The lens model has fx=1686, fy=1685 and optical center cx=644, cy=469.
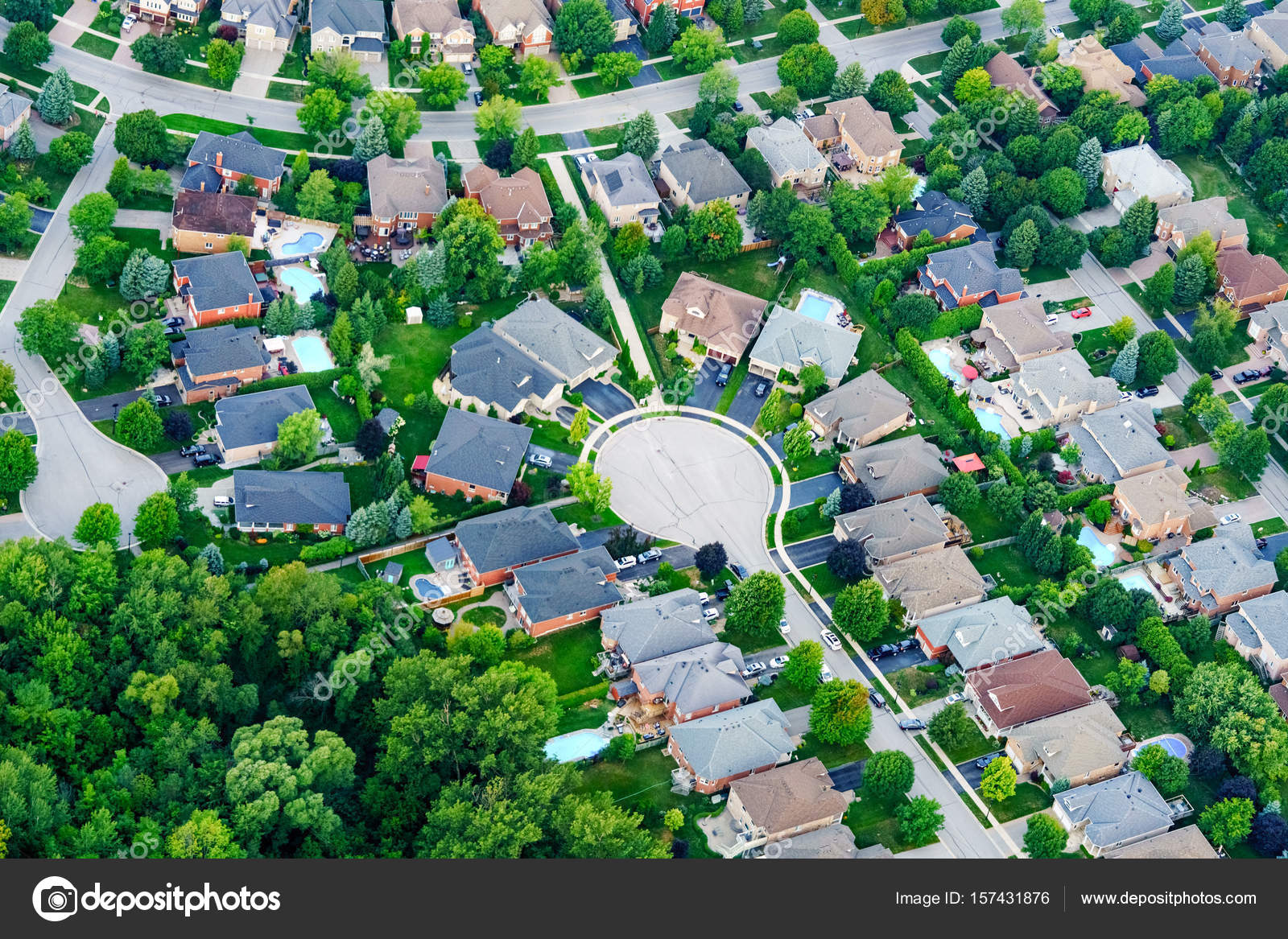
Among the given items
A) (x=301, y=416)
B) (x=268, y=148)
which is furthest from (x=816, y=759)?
(x=268, y=148)

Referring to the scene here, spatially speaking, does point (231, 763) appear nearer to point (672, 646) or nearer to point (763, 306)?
point (672, 646)

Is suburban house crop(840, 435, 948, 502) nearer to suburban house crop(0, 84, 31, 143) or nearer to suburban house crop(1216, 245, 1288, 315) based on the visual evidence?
suburban house crop(1216, 245, 1288, 315)

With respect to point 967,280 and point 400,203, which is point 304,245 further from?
point 967,280

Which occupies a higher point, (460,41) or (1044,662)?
(460,41)

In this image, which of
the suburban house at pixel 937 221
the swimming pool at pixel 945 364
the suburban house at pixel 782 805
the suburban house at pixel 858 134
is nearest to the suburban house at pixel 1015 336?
the swimming pool at pixel 945 364

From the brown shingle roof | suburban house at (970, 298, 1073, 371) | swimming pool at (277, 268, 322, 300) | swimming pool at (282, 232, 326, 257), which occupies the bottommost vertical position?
suburban house at (970, 298, 1073, 371)

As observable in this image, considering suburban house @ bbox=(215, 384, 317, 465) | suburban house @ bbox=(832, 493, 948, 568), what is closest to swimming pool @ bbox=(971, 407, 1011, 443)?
suburban house @ bbox=(832, 493, 948, 568)
